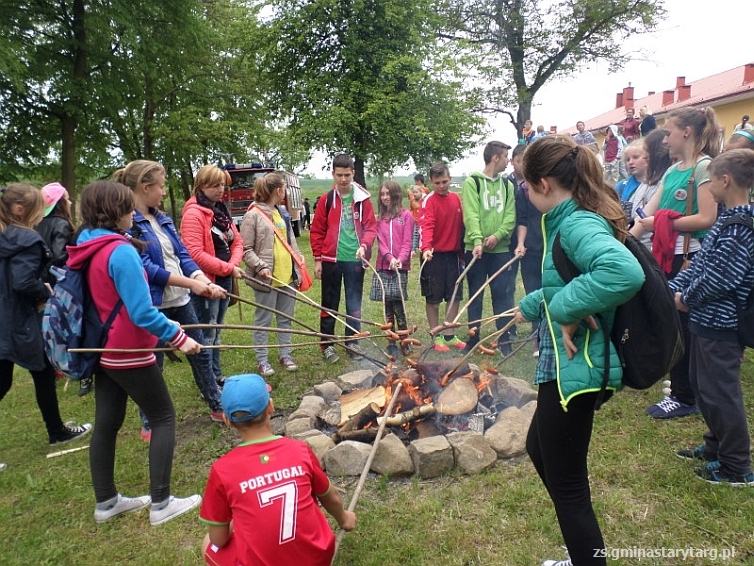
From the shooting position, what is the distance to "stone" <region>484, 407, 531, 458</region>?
11.4 feet

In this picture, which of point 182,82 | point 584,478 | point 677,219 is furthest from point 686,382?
point 182,82

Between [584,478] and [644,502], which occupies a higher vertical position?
[584,478]

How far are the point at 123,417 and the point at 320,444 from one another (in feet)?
4.43

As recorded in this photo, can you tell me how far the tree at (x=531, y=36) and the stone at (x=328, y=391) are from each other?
70.2 ft

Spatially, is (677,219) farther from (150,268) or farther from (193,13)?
(193,13)

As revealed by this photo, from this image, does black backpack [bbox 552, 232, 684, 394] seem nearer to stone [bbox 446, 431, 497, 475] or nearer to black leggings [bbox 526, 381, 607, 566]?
black leggings [bbox 526, 381, 607, 566]

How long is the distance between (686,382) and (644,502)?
1484 millimetres

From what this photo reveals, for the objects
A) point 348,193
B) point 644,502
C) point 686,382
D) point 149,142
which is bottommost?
point 644,502

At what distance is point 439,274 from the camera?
5.78m

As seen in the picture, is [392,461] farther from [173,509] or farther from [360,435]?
[173,509]

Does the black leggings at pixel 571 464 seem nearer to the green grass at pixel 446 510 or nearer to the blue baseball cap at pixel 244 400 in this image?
the green grass at pixel 446 510

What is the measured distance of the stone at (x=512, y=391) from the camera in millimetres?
4180

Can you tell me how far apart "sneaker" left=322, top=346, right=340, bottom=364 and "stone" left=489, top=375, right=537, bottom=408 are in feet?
6.51

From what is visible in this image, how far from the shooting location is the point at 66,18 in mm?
12547
